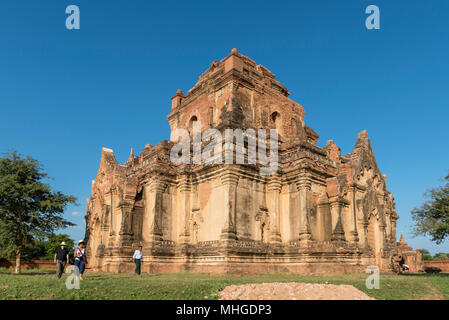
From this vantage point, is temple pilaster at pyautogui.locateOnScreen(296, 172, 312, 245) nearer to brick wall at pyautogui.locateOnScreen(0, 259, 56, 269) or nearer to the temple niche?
the temple niche

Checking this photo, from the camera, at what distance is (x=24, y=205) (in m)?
21.5

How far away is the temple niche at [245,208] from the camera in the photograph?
17875mm

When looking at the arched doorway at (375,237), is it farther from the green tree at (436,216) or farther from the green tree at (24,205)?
the green tree at (24,205)

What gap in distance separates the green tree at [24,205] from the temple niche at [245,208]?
3.15 metres

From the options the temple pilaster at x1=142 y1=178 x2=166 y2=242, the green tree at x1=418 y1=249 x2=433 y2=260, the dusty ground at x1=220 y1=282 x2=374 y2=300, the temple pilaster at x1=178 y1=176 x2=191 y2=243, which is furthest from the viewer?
the green tree at x1=418 y1=249 x2=433 y2=260

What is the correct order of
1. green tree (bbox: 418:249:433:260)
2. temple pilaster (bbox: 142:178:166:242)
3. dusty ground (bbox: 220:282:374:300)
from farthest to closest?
green tree (bbox: 418:249:433:260) → temple pilaster (bbox: 142:178:166:242) → dusty ground (bbox: 220:282:374:300)

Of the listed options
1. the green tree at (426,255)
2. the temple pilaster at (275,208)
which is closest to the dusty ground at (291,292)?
the temple pilaster at (275,208)

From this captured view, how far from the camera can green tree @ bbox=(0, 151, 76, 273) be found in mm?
20656

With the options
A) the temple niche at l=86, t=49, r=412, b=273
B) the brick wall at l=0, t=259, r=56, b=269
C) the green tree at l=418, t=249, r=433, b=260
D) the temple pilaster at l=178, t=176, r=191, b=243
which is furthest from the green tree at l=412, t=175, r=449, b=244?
the green tree at l=418, t=249, r=433, b=260

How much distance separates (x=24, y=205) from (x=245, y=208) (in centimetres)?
1315

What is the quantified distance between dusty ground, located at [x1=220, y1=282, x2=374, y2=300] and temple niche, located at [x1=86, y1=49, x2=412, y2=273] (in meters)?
6.44
